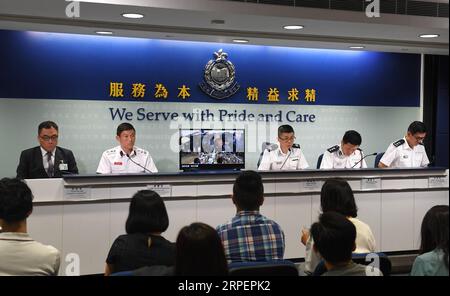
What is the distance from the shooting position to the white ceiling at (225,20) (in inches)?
203

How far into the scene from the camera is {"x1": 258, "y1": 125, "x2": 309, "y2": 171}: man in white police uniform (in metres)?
6.34

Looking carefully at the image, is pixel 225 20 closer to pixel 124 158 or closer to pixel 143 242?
pixel 124 158

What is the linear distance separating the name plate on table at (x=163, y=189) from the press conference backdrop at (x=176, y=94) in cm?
244

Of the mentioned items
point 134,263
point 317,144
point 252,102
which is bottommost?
point 134,263

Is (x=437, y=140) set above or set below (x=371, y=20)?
below

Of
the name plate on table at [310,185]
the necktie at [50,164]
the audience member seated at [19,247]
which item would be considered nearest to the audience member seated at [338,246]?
the audience member seated at [19,247]

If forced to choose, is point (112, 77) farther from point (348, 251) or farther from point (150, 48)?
point (348, 251)

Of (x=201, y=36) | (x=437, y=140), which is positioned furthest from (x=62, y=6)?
(x=437, y=140)

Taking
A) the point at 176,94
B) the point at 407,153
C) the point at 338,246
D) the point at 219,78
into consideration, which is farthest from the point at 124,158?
the point at 338,246

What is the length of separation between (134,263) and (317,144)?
19.3ft

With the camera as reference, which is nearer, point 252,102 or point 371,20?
point 371,20

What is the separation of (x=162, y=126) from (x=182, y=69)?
2.69 ft
